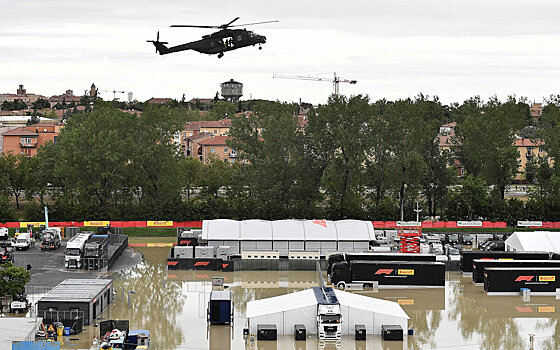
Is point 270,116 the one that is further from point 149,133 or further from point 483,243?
point 483,243

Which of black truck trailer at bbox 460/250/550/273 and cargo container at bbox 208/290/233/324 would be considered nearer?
cargo container at bbox 208/290/233/324

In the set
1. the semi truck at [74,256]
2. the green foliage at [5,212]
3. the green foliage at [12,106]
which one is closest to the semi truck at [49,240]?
the semi truck at [74,256]

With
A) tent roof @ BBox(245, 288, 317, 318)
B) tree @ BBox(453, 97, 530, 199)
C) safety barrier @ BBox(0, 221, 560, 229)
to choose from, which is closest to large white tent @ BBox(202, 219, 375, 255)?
safety barrier @ BBox(0, 221, 560, 229)

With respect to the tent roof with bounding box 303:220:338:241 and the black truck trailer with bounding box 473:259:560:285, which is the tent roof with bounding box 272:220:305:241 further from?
the black truck trailer with bounding box 473:259:560:285

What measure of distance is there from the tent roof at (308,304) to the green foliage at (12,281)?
9705 millimetres

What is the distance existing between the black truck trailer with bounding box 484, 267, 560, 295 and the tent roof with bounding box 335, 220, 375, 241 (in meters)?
10.7

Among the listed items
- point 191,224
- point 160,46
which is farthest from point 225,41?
point 191,224

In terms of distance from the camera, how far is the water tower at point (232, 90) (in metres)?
183

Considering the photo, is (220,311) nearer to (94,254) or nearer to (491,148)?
(94,254)

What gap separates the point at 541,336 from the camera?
3181cm

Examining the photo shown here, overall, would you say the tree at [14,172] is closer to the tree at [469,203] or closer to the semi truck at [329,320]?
the tree at [469,203]

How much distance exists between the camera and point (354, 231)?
48531 millimetres

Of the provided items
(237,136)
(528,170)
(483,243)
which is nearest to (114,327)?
(483,243)

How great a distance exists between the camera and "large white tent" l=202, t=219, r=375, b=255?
47.3 meters
